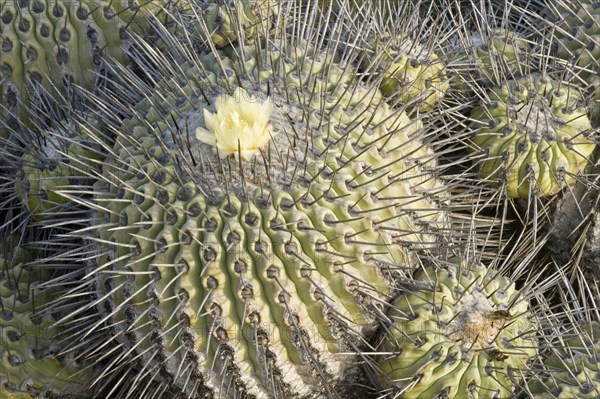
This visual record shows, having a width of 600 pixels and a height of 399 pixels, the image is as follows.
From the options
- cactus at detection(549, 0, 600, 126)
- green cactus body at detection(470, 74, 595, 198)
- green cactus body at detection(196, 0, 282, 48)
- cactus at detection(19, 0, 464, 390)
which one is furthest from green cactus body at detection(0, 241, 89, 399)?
cactus at detection(549, 0, 600, 126)

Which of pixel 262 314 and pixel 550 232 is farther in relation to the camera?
pixel 550 232

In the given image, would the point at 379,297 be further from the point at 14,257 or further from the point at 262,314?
the point at 14,257

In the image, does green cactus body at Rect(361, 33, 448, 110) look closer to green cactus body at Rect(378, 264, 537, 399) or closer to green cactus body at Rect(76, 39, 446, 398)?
green cactus body at Rect(76, 39, 446, 398)

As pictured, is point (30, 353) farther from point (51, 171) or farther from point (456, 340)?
point (456, 340)

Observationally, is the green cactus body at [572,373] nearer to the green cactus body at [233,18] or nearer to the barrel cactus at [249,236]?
the barrel cactus at [249,236]

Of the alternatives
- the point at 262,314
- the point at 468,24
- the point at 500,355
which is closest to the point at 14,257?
the point at 262,314

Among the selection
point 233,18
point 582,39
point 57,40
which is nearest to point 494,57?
point 582,39
